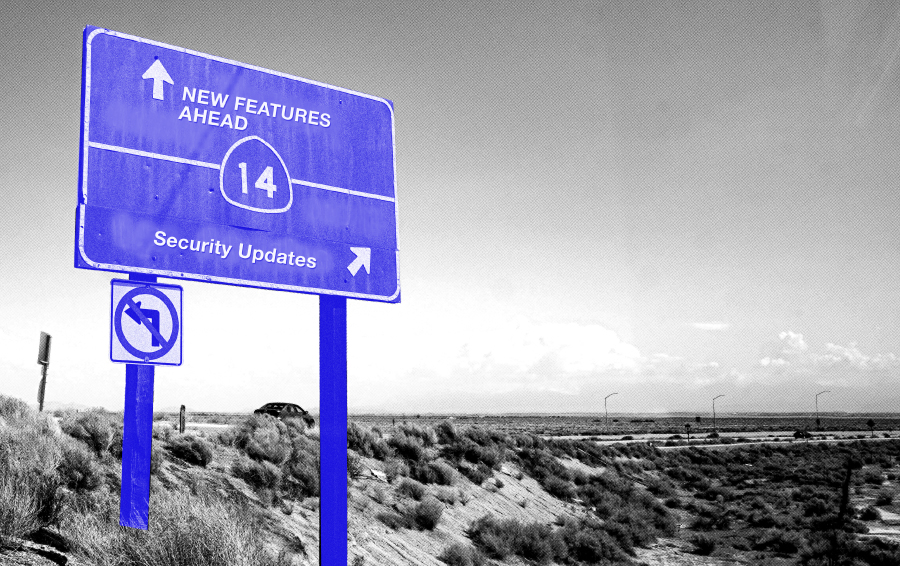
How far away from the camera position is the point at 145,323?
7.34m

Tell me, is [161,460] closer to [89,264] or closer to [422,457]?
[89,264]

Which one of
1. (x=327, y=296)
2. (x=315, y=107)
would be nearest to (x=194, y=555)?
(x=327, y=296)

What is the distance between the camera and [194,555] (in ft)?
26.0

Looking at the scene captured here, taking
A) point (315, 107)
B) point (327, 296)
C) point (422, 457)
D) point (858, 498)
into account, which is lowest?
point (858, 498)

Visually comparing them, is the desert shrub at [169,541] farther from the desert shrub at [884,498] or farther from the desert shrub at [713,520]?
the desert shrub at [884,498]

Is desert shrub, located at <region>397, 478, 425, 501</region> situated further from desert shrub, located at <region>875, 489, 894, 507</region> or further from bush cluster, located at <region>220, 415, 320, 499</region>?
desert shrub, located at <region>875, 489, 894, 507</region>

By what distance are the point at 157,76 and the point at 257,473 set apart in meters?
11.4

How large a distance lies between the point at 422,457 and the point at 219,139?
18.7 m

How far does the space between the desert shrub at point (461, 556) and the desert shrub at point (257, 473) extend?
4.62 meters

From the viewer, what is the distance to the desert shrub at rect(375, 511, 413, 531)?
17.8 meters

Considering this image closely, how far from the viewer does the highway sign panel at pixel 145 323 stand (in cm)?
716

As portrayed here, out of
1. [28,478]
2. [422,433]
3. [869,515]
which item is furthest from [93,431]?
[869,515]

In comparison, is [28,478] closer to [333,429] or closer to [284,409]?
[333,429]

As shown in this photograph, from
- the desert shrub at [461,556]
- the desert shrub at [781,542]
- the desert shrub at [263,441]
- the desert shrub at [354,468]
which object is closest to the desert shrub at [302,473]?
the desert shrub at [263,441]
